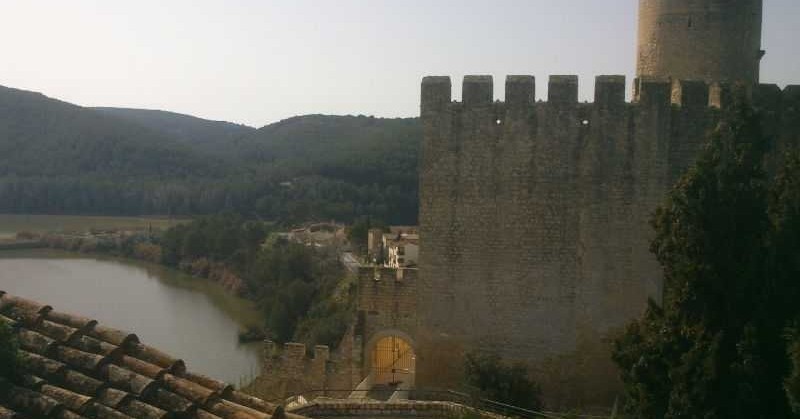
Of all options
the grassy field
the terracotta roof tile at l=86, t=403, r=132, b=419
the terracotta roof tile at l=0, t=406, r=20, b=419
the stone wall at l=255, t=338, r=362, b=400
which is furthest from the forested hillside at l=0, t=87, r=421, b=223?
the terracotta roof tile at l=0, t=406, r=20, b=419

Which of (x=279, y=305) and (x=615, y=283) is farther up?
(x=615, y=283)

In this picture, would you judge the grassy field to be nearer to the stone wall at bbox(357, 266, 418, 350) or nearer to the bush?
the stone wall at bbox(357, 266, 418, 350)

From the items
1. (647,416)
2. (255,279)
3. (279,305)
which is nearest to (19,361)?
(647,416)

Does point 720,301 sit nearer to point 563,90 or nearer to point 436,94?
point 563,90

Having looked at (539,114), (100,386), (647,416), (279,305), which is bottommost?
(279,305)

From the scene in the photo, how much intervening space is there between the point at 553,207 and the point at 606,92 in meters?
1.16

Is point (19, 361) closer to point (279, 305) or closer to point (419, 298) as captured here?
point (419, 298)

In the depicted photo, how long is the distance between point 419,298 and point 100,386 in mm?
4413

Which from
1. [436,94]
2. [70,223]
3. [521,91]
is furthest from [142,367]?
[70,223]

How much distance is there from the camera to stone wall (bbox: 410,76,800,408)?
7309 millimetres

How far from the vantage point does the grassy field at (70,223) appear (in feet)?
139

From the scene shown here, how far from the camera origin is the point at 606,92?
24.0 ft

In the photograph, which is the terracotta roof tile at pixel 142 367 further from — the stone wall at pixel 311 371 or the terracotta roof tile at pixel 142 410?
the stone wall at pixel 311 371

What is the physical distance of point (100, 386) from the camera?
3580 mm
